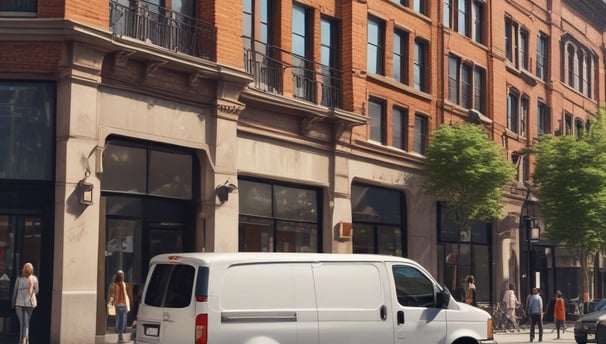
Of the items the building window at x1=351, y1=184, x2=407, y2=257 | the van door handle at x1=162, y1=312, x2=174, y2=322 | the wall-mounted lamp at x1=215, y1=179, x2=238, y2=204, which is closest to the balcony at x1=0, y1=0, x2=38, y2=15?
the wall-mounted lamp at x1=215, y1=179, x2=238, y2=204

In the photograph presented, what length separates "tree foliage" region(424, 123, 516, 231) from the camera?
106ft

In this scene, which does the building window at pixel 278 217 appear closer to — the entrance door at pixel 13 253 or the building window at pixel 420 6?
the entrance door at pixel 13 253

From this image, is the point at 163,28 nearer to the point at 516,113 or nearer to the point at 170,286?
the point at 170,286

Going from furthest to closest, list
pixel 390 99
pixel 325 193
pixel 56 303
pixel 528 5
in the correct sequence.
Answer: pixel 528 5 → pixel 390 99 → pixel 325 193 → pixel 56 303

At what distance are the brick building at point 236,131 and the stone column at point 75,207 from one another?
0.11 ft

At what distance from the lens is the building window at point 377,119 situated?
31484 millimetres

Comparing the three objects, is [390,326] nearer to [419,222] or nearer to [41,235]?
[41,235]

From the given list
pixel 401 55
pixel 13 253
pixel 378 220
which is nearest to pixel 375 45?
pixel 401 55

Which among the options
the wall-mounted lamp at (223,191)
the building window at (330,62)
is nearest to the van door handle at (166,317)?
the wall-mounted lamp at (223,191)

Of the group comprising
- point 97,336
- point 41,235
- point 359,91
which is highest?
point 359,91

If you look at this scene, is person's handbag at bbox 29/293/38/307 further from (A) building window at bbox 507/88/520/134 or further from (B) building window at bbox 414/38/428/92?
(A) building window at bbox 507/88/520/134

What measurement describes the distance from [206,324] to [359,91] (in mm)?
18312

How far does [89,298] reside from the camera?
19891mm

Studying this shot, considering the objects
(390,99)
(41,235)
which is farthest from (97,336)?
(390,99)
